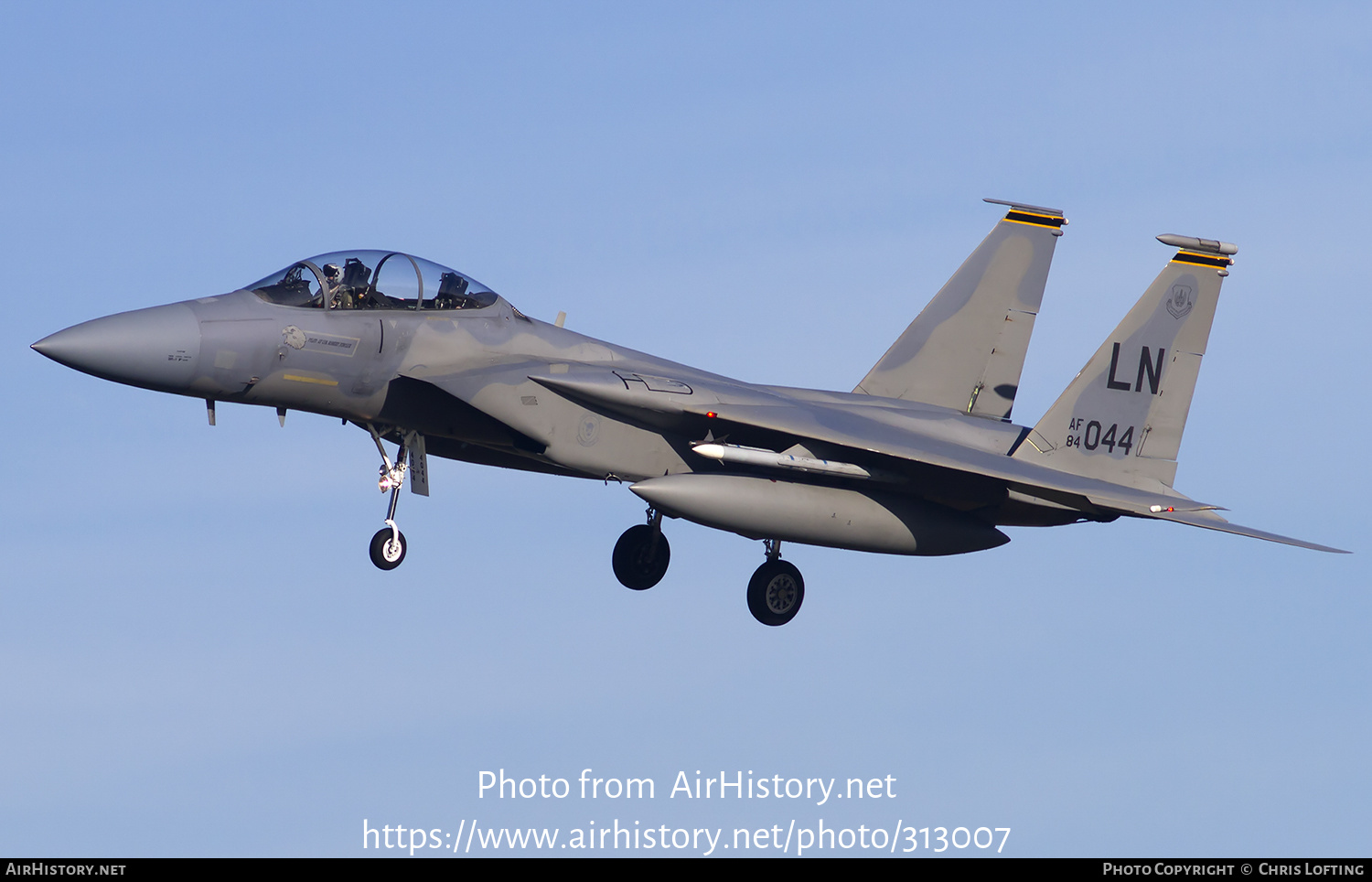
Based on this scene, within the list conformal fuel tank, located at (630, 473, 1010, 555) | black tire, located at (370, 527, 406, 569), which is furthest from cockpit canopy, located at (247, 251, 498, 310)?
conformal fuel tank, located at (630, 473, 1010, 555)

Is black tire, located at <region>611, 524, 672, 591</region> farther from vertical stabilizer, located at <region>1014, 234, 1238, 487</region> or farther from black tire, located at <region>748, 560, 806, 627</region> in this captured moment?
vertical stabilizer, located at <region>1014, 234, 1238, 487</region>

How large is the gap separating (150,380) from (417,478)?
3.03 metres

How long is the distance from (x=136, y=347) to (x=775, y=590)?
7.87m

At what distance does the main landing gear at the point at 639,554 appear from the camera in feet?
69.9

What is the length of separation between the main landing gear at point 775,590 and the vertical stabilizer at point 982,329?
331cm

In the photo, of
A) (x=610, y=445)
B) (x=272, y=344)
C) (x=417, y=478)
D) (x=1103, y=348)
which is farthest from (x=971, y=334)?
(x=272, y=344)

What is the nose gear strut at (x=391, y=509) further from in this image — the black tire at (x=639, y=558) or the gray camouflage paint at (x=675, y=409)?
the black tire at (x=639, y=558)

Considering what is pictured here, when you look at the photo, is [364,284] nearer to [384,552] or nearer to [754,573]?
[384,552]

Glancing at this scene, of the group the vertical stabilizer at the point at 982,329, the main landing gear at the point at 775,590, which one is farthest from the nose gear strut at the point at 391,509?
the vertical stabilizer at the point at 982,329

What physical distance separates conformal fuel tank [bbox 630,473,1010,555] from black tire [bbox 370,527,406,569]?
98.7 inches

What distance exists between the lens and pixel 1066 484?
1945 cm

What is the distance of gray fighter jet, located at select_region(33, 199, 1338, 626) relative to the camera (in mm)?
17578
